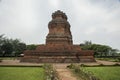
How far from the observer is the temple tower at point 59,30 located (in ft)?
122

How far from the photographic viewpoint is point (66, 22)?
38.9m

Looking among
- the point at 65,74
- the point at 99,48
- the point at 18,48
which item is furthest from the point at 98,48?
the point at 65,74

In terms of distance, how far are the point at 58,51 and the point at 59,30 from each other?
20.3 feet

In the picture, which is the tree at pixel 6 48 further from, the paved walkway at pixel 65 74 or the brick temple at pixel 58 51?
the paved walkway at pixel 65 74

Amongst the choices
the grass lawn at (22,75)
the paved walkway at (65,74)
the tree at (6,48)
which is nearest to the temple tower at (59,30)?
the paved walkway at (65,74)

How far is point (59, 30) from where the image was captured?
125ft

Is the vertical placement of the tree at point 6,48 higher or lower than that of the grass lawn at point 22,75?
higher

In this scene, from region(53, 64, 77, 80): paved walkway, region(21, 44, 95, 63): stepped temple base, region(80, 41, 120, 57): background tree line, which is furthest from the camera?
region(80, 41, 120, 57): background tree line

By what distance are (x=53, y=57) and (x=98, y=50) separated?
49649 mm

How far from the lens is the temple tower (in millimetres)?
37166

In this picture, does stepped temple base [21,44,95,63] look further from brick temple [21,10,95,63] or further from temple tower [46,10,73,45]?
temple tower [46,10,73,45]

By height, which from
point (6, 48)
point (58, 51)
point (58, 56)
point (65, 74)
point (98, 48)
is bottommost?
point (65, 74)

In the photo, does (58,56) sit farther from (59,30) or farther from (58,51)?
(59,30)

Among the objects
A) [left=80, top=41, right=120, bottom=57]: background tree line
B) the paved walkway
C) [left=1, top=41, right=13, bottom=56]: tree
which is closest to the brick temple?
the paved walkway
